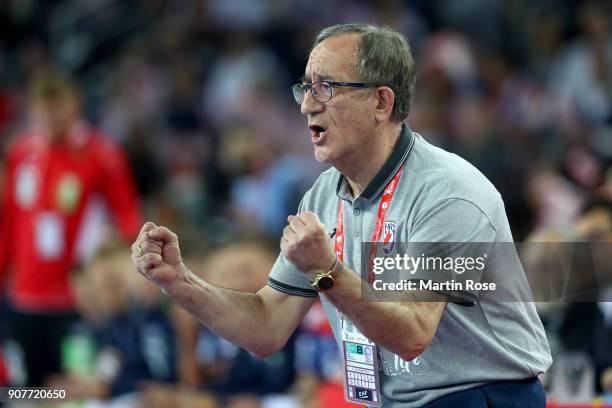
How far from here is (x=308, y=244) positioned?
118 inches

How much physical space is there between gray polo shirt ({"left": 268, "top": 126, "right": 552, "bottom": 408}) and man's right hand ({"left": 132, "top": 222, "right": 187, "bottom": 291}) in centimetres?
58

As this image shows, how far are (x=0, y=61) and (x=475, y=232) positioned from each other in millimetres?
10689

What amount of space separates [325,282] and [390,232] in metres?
Answer: 0.47

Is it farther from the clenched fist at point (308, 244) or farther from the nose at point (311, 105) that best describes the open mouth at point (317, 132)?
the clenched fist at point (308, 244)

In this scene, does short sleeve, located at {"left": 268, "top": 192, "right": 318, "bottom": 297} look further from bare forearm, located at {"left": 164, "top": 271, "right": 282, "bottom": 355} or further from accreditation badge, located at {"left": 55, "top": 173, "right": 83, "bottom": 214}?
accreditation badge, located at {"left": 55, "top": 173, "right": 83, "bottom": 214}

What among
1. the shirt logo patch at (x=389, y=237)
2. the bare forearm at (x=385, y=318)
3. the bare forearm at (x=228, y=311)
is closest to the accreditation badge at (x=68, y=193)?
the bare forearm at (x=228, y=311)

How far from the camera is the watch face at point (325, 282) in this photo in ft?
9.95

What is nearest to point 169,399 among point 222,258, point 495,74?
point 222,258

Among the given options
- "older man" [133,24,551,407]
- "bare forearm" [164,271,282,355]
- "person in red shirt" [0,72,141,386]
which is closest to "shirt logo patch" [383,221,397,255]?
"older man" [133,24,551,407]

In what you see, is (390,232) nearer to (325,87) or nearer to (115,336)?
(325,87)

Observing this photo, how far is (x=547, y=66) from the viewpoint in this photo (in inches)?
416

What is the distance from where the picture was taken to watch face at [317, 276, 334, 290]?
3033 millimetres

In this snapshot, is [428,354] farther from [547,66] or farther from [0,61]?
[0,61]

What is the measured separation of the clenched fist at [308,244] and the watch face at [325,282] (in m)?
0.03
